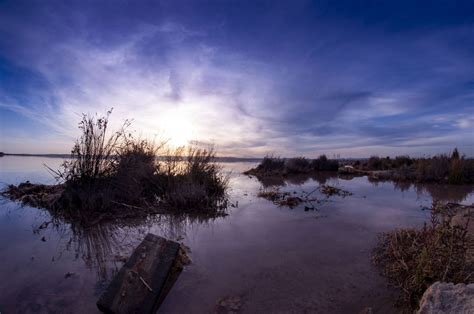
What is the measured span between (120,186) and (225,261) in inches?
174

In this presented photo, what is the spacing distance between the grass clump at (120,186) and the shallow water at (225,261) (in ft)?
2.24

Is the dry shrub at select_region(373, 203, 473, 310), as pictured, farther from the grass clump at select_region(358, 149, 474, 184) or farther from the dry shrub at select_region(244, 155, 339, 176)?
the dry shrub at select_region(244, 155, 339, 176)

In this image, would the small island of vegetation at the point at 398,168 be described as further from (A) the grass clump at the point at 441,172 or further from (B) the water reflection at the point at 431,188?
(B) the water reflection at the point at 431,188

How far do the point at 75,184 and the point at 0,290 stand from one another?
4.08 metres

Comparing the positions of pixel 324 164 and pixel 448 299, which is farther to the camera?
pixel 324 164

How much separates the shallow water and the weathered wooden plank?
0.15m

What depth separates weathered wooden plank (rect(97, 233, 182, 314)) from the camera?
2318mm

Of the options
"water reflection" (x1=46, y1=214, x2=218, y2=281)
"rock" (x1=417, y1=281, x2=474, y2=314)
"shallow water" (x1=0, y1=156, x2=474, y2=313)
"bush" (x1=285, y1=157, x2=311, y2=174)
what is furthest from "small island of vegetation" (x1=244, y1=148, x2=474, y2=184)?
"rock" (x1=417, y1=281, x2=474, y2=314)

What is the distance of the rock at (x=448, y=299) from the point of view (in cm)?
179

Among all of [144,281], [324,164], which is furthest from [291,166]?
[144,281]

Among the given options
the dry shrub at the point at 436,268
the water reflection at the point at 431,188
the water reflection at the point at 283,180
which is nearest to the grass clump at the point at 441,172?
the water reflection at the point at 431,188

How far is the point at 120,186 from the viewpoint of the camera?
678cm

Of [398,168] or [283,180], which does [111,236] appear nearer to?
[283,180]

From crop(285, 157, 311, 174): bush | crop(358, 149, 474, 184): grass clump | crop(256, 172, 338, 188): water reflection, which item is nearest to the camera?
crop(256, 172, 338, 188): water reflection
